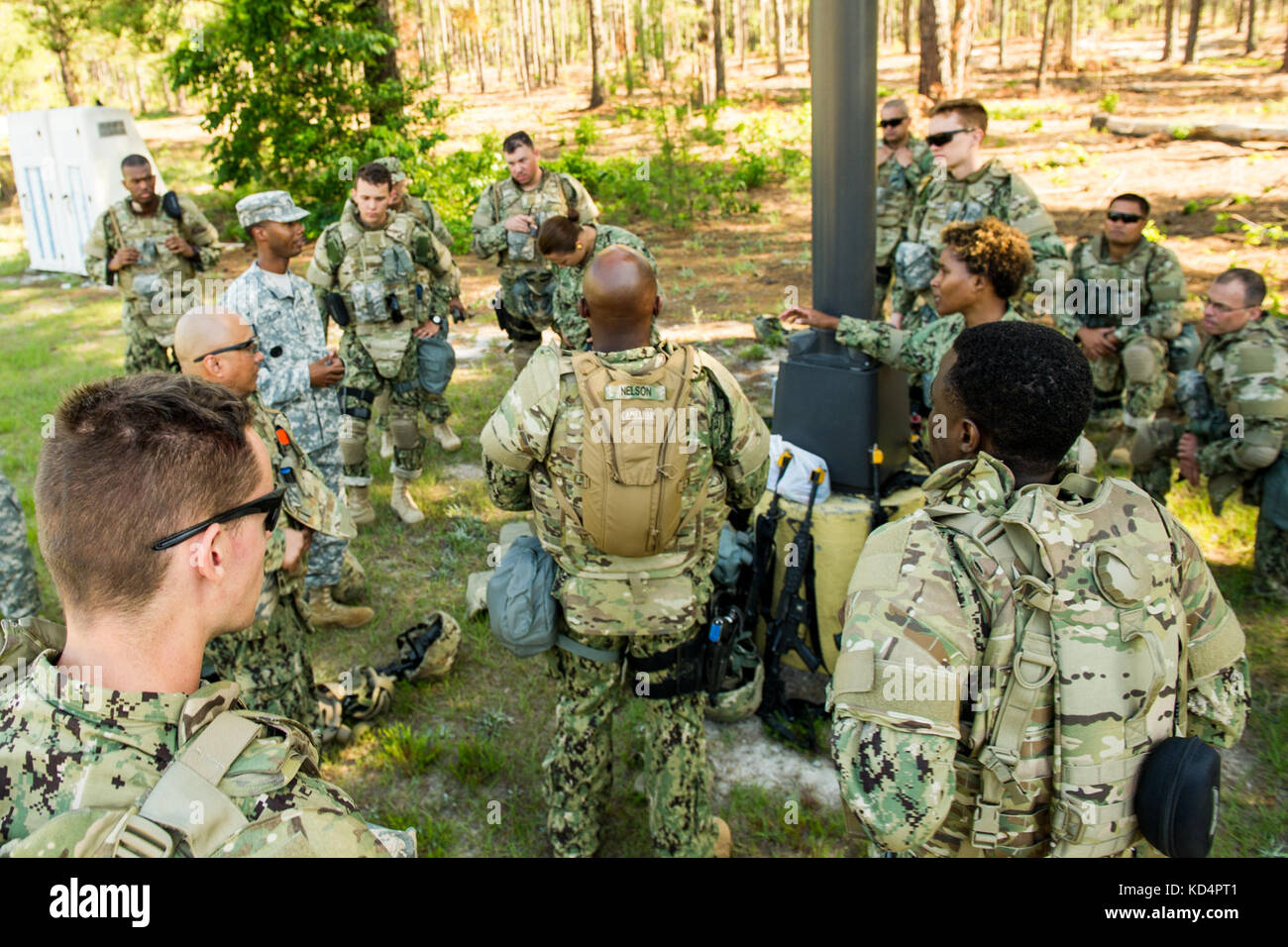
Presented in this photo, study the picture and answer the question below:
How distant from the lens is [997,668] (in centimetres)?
189

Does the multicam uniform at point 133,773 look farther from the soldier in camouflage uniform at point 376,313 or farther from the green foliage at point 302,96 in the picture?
the green foliage at point 302,96

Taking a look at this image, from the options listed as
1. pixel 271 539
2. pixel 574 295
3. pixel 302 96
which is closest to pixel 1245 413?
pixel 574 295

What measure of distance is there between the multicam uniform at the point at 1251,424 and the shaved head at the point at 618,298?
3.49 m

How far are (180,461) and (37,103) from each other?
4034cm

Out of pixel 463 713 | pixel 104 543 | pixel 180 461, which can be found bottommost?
pixel 463 713

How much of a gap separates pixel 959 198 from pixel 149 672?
5.91 m

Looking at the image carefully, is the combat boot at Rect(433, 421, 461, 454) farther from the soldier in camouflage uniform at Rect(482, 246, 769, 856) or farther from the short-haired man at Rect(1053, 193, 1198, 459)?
the short-haired man at Rect(1053, 193, 1198, 459)

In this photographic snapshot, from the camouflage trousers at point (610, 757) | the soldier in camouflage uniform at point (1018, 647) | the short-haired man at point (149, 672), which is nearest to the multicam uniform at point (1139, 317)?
the camouflage trousers at point (610, 757)

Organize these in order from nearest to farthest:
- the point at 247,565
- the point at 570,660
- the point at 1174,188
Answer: the point at 247,565
the point at 570,660
the point at 1174,188

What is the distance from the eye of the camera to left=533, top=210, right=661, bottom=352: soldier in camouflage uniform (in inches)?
213

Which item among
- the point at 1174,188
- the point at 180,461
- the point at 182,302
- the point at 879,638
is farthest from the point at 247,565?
the point at 1174,188

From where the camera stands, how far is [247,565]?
5.61 feet

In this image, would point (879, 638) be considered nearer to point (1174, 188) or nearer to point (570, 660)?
point (570, 660)

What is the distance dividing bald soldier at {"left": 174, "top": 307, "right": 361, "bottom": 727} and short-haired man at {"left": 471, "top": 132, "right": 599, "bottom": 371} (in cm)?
378
